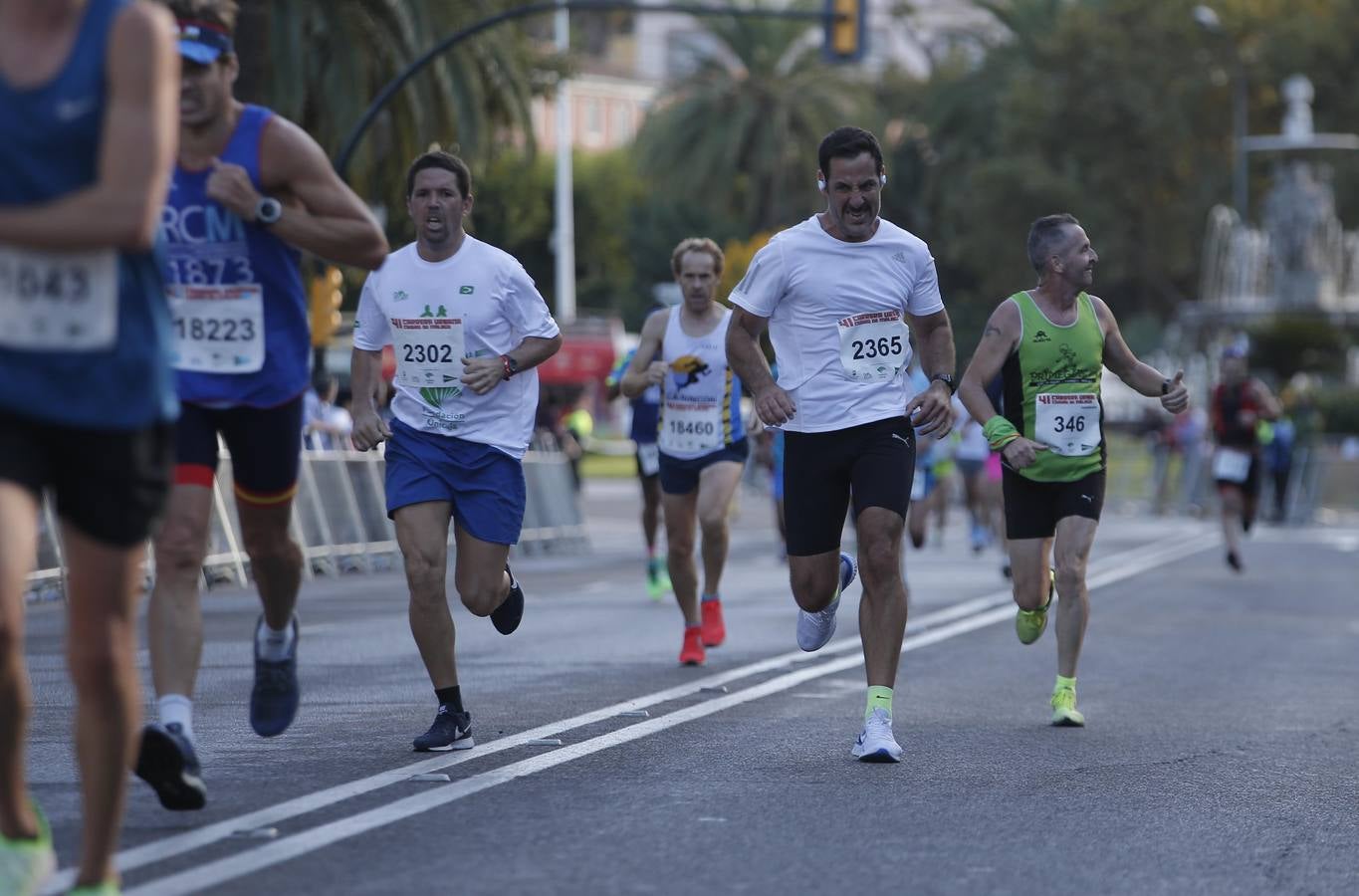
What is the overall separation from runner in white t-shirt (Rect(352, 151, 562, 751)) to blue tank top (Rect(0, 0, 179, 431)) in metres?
3.46

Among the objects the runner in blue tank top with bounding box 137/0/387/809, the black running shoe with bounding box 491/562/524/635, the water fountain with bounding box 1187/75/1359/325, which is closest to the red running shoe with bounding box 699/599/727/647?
the black running shoe with bounding box 491/562/524/635

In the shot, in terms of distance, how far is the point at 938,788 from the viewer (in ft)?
25.4

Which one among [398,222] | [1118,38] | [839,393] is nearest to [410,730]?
[839,393]

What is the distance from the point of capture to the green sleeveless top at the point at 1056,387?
32.6ft

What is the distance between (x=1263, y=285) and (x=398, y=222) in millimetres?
19871

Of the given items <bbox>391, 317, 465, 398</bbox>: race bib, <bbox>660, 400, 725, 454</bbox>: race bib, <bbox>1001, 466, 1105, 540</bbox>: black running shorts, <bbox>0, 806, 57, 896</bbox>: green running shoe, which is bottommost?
<bbox>0, 806, 57, 896</bbox>: green running shoe

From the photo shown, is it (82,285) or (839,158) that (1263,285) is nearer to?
(839,158)

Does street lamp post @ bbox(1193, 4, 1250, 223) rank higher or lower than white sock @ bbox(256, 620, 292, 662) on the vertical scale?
higher

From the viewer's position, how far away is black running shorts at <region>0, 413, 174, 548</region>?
478 cm

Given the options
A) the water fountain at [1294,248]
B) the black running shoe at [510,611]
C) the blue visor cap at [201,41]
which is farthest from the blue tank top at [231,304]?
the water fountain at [1294,248]

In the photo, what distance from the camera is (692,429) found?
12.6 meters

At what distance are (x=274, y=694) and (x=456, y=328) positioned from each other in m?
1.78

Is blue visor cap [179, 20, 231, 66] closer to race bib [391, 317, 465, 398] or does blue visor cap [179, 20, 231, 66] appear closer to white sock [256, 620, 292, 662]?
white sock [256, 620, 292, 662]

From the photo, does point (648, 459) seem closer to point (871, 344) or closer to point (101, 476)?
point (871, 344)
